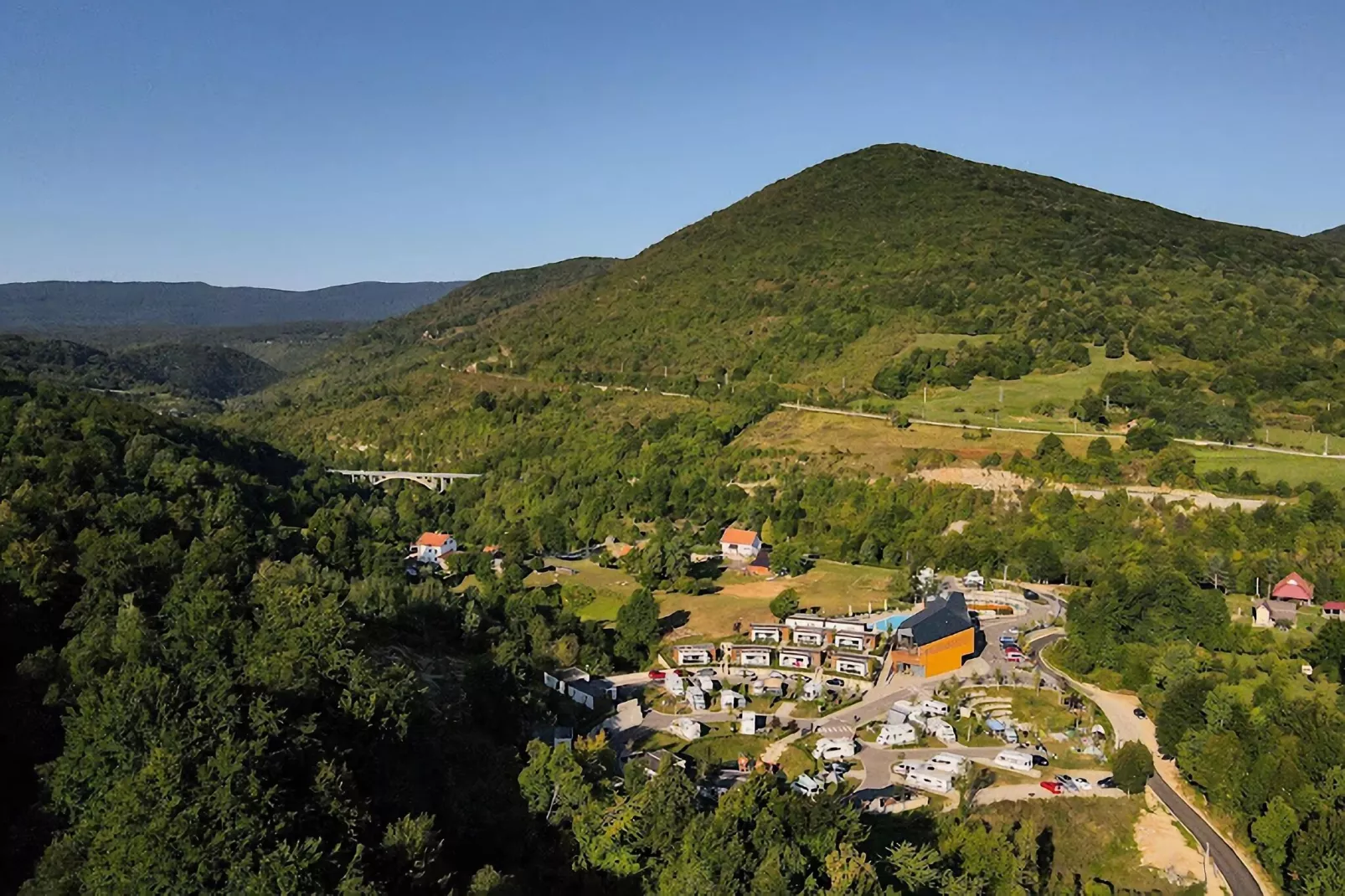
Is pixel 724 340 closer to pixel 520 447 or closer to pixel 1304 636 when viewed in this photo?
pixel 520 447

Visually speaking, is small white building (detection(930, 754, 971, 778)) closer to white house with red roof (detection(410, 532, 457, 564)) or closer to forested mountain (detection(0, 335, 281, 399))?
white house with red roof (detection(410, 532, 457, 564))

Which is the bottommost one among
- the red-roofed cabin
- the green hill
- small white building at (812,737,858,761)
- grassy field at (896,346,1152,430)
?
small white building at (812,737,858,761)

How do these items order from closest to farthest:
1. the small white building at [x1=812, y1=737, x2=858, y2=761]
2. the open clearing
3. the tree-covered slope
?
the small white building at [x1=812, y1=737, x2=858, y2=761] → the open clearing → the tree-covered slope

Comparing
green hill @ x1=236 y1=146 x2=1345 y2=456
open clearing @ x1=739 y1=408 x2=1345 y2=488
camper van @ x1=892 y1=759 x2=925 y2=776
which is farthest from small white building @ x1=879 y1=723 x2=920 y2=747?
green hill @ x1=236 y1=146 x2=1345 y2=456

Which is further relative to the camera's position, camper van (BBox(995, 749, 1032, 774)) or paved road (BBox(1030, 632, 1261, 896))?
camper van (BBox(995, 749, 1032, 774))

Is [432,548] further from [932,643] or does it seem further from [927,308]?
[927,308]

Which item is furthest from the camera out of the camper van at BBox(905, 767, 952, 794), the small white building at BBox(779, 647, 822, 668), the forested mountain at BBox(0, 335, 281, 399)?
the forested mountain at BBox(0, 335, 281, 399)

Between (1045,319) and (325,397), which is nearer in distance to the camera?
(1045,319)

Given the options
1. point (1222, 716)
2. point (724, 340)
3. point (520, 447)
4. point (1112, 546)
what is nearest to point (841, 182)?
point (724, 340)
